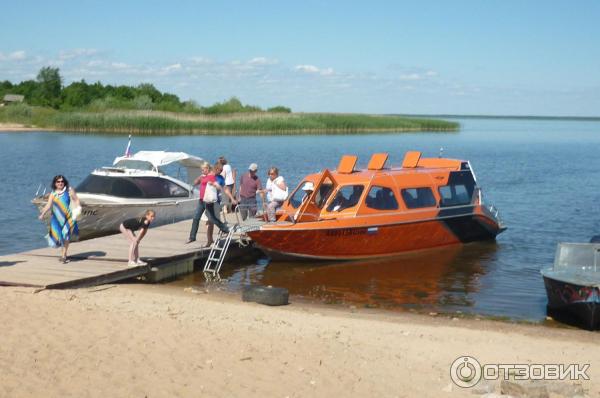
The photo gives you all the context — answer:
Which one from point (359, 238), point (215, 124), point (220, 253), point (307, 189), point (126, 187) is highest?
point (215, 124)

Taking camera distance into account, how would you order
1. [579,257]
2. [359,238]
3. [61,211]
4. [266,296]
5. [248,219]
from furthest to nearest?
[248,219], [359,238], [579,257], [61,211], [266,296]

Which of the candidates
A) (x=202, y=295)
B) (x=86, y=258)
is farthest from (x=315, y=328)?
(x=86, y=258)

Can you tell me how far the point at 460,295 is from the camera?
52.6 feet

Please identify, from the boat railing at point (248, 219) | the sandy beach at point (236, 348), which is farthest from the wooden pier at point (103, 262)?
the boat railing at point (248, 219)

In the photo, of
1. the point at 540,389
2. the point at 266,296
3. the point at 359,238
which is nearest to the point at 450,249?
the point at 359,238

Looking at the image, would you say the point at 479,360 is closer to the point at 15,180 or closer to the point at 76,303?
the point at 76,303

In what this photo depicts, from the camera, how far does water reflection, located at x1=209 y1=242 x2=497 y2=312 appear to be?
1545cm

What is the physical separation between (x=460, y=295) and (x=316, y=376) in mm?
7511

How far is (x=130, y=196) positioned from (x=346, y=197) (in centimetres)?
632

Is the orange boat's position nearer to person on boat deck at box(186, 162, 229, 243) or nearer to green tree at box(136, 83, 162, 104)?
person on boat deck at box(186, 162, 229, 243)

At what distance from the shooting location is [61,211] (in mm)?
14031

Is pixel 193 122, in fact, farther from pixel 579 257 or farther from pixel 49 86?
pixel 579 257

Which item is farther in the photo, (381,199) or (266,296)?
(381,199)

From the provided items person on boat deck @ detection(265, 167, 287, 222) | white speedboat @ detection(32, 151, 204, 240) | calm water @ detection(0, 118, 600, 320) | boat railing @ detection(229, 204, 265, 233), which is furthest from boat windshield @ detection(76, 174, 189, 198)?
person on boat deck @ detection(265, 167, 287, 222)
